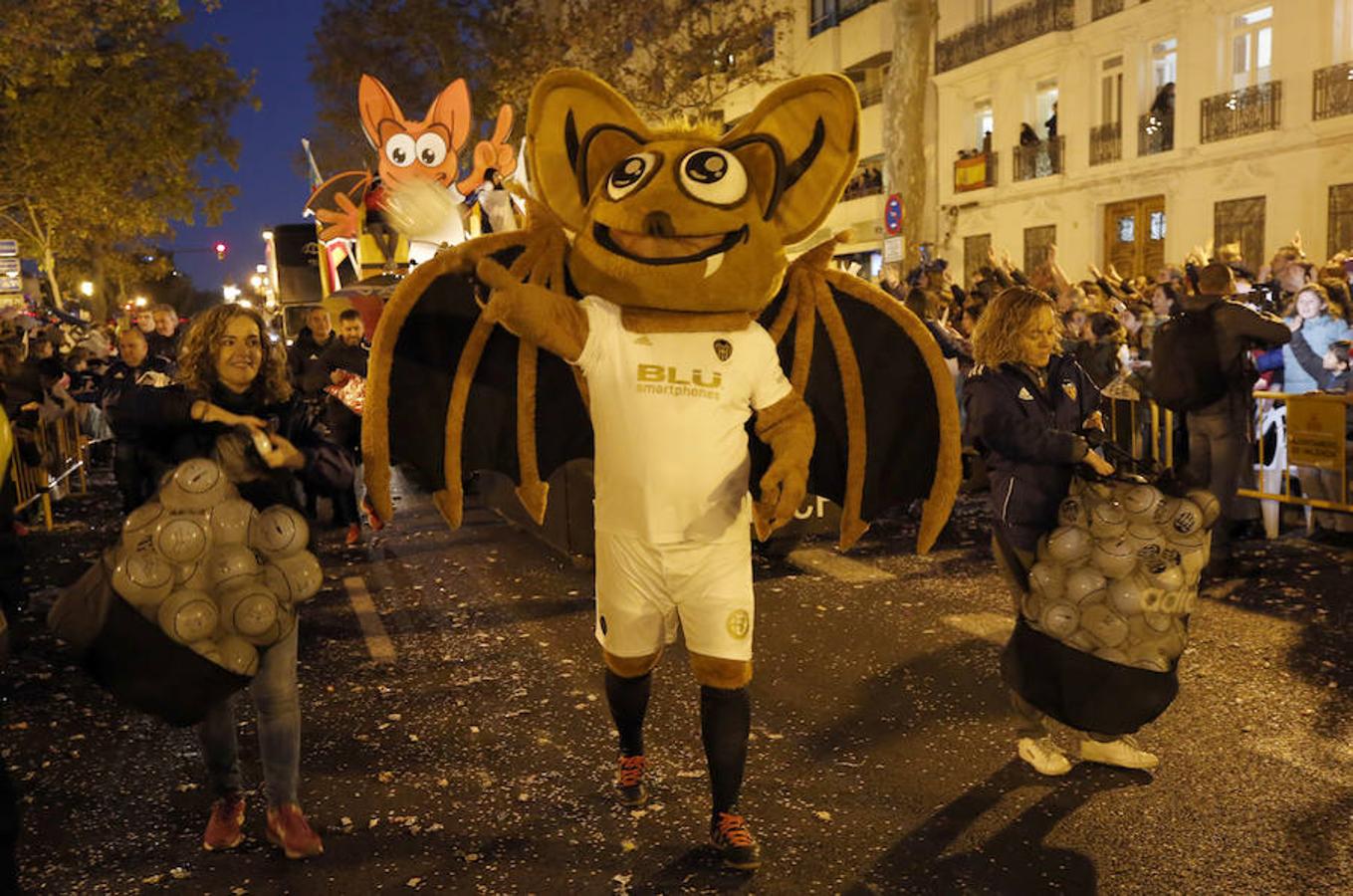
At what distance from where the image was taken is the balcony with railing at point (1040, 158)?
27078mm

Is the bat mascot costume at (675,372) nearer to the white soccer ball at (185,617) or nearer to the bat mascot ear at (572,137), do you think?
the bat mascot ear at (572,137)

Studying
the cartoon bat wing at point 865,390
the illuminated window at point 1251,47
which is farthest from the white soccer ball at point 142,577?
the illuminated window at point 1251,47

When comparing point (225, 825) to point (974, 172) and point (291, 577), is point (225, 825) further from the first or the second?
point (974, 172)

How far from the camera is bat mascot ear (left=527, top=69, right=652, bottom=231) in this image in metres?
4.00

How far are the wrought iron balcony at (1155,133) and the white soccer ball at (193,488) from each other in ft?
78.7

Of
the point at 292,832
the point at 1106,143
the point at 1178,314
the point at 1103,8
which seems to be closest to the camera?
the point at 292,832

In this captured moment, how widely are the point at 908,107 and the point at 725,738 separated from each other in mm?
18227

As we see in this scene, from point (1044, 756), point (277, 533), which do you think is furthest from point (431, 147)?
point (1044, 756)

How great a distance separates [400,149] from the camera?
43.5ft

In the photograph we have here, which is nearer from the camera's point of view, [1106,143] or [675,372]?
[675,372]

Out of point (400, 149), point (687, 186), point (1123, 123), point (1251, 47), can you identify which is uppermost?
point (1251, 47)

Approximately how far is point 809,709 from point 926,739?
59 cm

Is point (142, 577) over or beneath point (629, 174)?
beneath

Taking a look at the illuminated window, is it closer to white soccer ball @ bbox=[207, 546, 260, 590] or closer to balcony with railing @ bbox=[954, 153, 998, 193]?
balcony with railing @ bbox=[954, 153, 998, 193]
